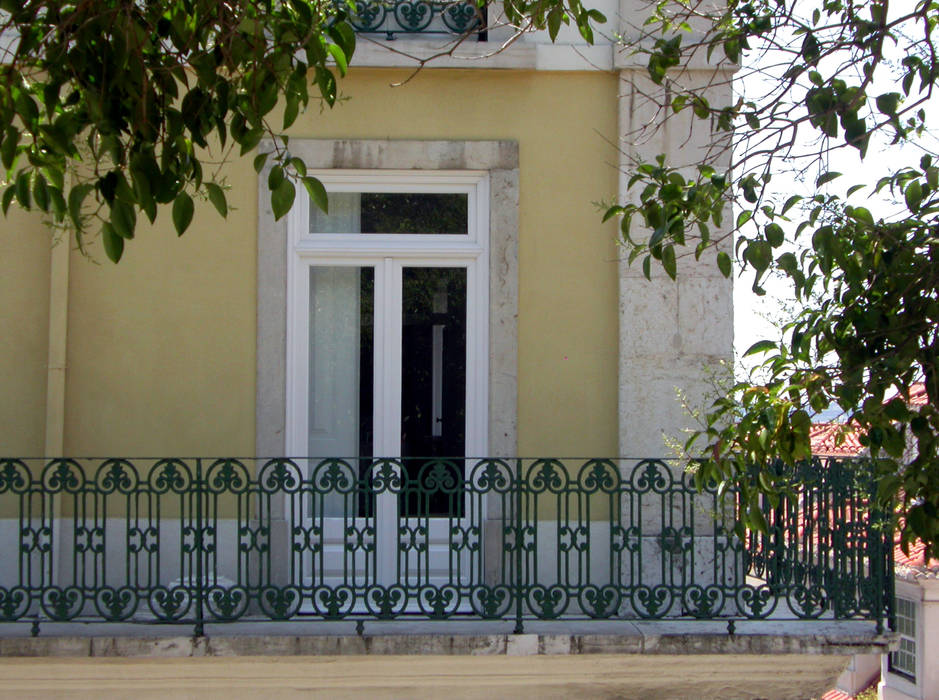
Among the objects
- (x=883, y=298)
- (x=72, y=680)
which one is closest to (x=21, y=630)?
(x=72, y=680)

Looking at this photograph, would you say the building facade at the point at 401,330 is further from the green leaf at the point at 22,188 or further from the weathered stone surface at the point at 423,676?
the green leaf at the point at 22,188

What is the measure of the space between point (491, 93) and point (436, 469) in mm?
2509

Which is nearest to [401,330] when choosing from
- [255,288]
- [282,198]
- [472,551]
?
[255,288]

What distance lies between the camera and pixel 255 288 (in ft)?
22.8

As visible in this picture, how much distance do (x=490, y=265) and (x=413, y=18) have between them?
1.64m

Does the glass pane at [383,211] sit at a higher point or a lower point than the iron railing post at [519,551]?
higher

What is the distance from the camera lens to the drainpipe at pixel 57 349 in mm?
6742

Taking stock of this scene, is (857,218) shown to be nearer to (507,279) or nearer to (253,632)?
(507,279)

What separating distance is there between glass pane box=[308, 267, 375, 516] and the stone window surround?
1.02ft

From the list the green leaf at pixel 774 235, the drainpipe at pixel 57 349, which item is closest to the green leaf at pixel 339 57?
the green leaf at pixel 774 235

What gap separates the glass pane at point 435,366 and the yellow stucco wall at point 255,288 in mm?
426

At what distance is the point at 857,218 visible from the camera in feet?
13.2

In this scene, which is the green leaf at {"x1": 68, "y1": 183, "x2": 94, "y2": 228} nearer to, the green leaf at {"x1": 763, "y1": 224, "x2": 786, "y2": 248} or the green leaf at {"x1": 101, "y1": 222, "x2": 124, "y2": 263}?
the green leaf at {"x1": 101, "y1": 222, "x2": 124, "y2": 263}

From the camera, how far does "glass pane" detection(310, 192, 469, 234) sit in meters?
7.14
